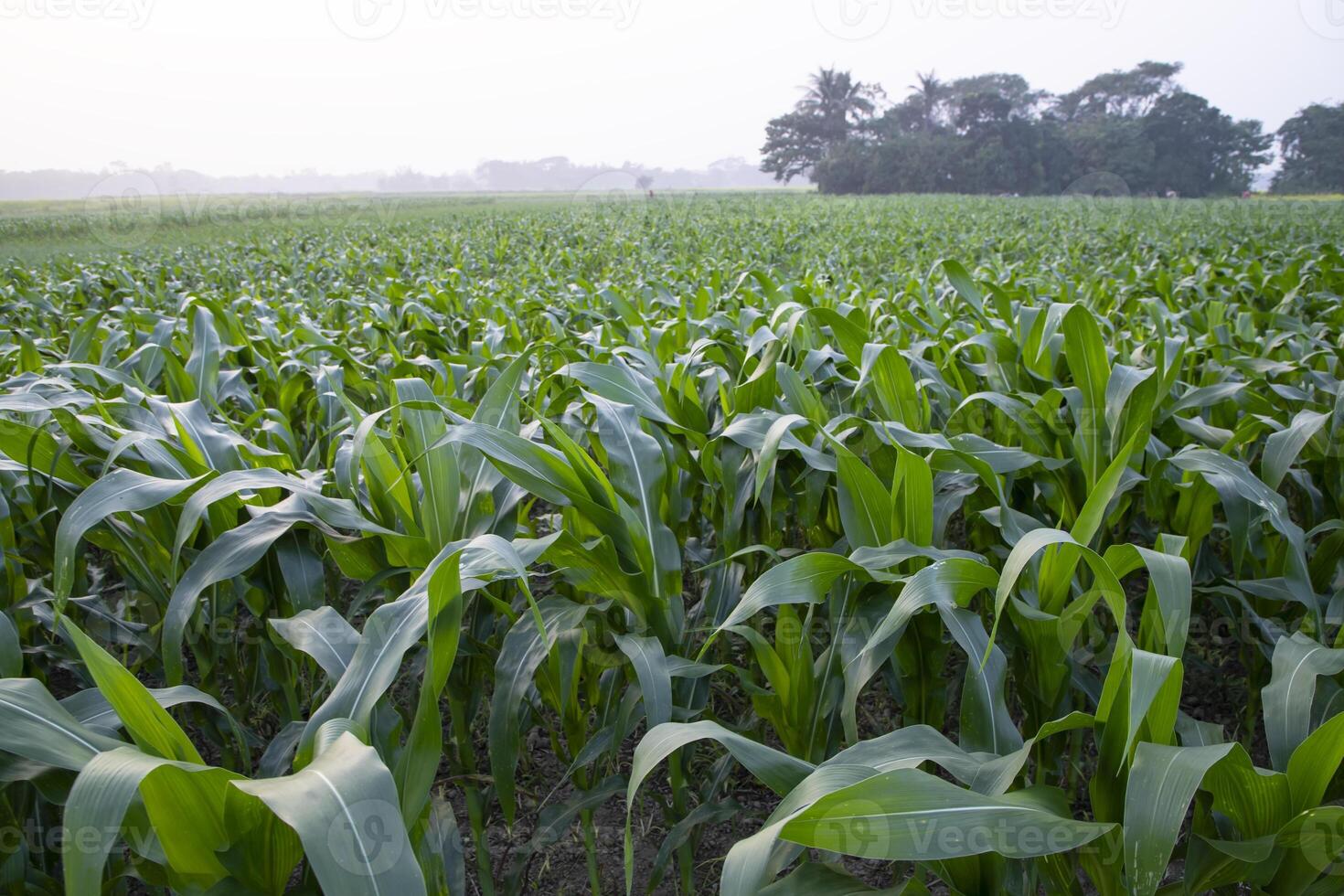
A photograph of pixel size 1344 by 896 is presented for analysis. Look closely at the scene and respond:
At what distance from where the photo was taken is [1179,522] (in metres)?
1.70

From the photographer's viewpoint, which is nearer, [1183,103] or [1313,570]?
[1313,570]

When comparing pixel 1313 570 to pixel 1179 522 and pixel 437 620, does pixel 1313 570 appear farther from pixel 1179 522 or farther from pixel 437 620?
pixel 437 620

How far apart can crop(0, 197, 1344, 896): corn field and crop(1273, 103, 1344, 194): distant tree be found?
39.7 meters

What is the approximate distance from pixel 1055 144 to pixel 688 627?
44.8m

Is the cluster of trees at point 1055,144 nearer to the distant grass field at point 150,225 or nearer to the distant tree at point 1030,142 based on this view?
the distant tree at point 1030,142

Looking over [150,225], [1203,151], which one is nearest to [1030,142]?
[1203,151]

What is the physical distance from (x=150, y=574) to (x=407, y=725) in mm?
582

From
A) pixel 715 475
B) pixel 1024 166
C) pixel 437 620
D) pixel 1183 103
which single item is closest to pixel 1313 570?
pixel 715 475

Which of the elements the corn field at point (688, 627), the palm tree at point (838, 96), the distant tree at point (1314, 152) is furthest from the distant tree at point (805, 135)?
the corn field at point (688, 627)

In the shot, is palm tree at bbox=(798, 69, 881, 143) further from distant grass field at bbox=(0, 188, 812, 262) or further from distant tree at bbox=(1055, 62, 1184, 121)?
distant grass field at bbox=(0, 188, 812, 262)

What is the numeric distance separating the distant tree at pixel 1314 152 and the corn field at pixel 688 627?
39676 mm

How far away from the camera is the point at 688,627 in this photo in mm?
1652

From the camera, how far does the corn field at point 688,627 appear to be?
32.2 inches

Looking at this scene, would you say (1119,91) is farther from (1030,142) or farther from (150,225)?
(150,225)
